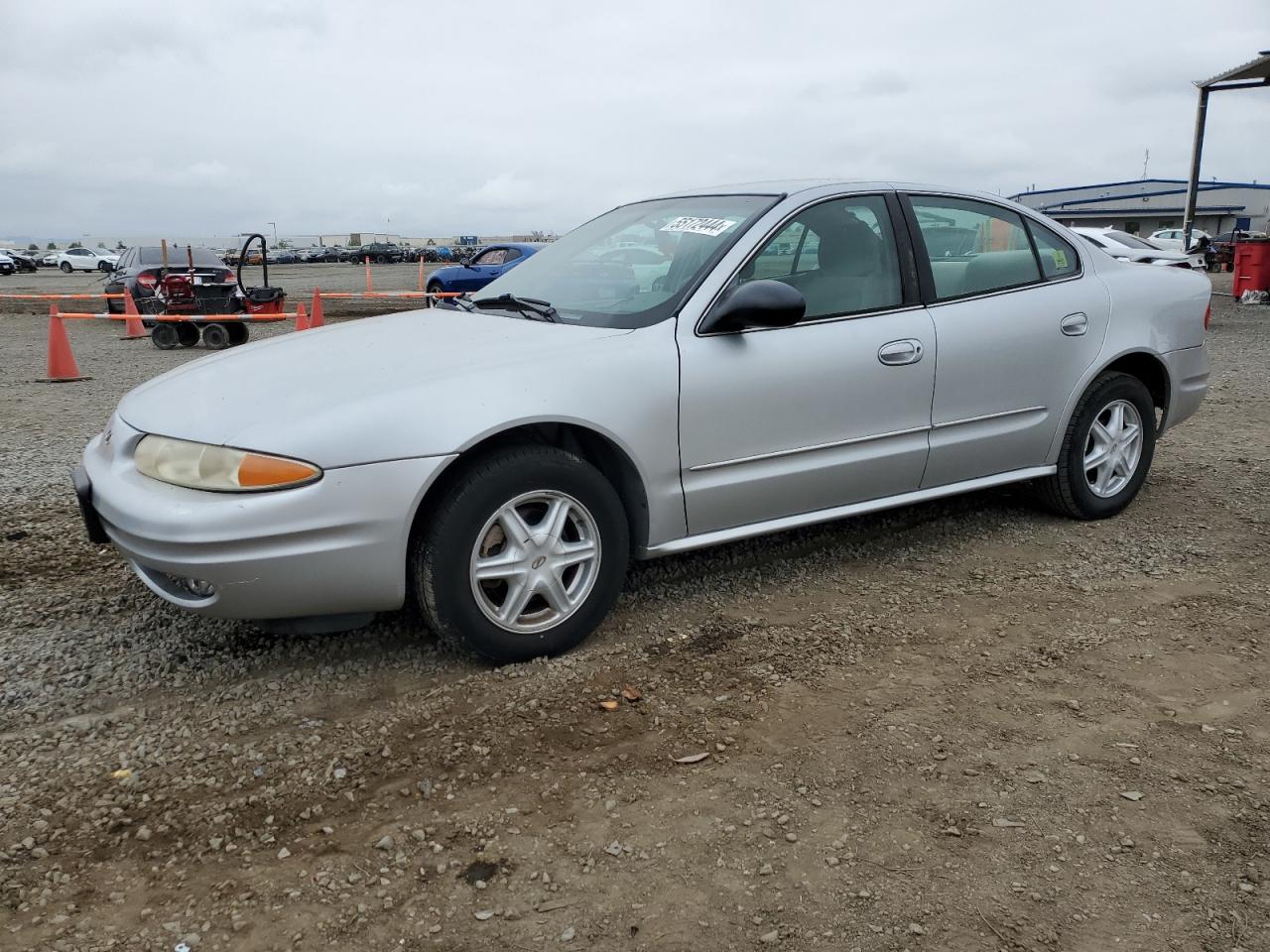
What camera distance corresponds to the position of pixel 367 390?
312 centimetres

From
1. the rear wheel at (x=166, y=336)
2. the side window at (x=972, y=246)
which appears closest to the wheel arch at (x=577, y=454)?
the side window at (x=972, y=246)

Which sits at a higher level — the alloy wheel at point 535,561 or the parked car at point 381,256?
the parked car at point 381,256

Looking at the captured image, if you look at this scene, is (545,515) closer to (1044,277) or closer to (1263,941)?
(1263,941)

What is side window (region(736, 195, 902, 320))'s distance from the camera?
3.84m

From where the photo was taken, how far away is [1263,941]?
2.07m

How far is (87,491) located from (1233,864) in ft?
Answer: 11.3

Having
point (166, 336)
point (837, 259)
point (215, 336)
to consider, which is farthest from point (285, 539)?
point (166, 336)

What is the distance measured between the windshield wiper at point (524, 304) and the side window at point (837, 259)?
2.38 ft

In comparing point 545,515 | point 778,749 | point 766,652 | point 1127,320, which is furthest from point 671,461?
point 1127,320

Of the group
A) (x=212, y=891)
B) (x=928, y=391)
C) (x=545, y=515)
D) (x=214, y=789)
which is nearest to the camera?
(x=212, y=891)

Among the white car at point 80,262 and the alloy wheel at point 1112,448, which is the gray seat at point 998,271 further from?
the white car at point 80,262

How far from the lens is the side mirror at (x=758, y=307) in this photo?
3.47m

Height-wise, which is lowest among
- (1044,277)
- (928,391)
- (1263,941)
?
(1263,941)

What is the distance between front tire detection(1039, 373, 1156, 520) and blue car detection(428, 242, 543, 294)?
17733 mm
